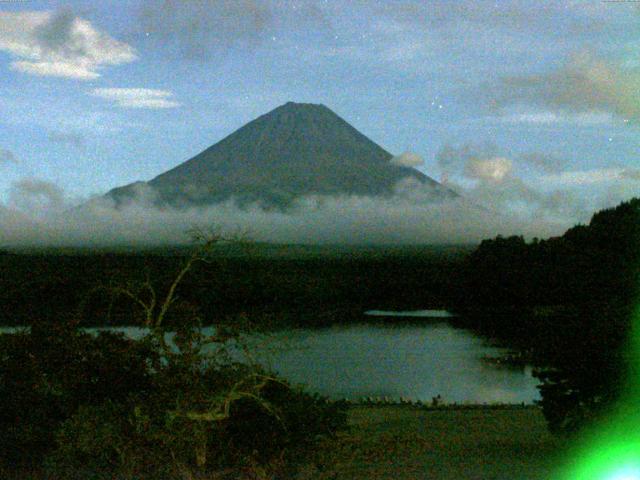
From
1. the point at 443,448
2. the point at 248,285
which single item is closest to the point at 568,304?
the point at 248,285

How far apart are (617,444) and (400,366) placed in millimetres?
19410

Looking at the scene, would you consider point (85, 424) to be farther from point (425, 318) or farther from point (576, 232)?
point (425, 318)

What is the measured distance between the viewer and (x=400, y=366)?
26.8 metres

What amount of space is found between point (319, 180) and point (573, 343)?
10525cm

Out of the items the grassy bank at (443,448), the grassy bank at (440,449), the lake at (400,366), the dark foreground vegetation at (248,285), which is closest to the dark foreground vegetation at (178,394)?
the grassy bank at (440,449)

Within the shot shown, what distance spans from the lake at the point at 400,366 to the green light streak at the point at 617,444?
6825 millimetres

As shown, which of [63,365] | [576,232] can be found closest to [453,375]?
[576,232]

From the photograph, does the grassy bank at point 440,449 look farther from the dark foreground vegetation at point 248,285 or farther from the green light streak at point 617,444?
the dark foreground vegetation at point 248,285

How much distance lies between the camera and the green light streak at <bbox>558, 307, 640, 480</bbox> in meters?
7.25

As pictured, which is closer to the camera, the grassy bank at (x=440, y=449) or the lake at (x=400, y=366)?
the grassy bank at (x=440, y=449)

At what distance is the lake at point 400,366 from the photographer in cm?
2061

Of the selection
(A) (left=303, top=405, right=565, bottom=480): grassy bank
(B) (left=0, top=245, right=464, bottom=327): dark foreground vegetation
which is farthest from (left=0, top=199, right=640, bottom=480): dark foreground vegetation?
(B) (left=0, top=245, right=464, bottom=327): dark foreground vegetation

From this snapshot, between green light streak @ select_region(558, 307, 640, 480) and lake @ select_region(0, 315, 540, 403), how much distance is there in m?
6.82

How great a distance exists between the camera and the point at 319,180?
113312 mm
